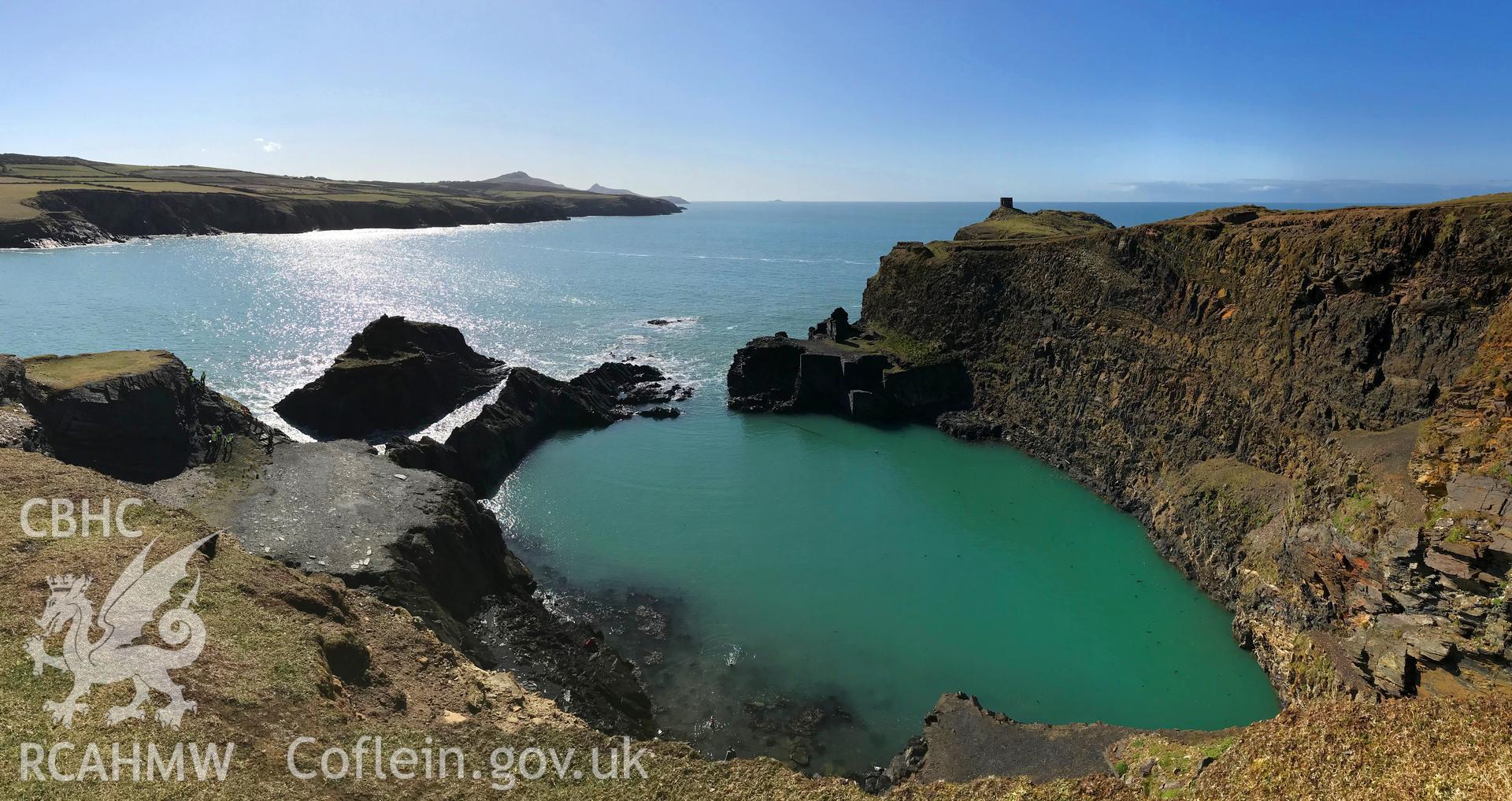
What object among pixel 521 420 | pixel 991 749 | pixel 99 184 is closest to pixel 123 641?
pixel 991 749

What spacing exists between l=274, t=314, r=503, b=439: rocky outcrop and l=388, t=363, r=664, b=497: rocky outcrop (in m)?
5.12

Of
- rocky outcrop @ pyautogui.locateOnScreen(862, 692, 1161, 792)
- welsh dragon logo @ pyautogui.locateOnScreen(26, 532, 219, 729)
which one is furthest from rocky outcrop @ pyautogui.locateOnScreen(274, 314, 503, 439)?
rocky outcrop @ pyautogui.locateOnScreen(862, 692, 1161, 792)

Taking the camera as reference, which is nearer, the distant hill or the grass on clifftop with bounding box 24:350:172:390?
the grass on clifftop with bounding box 24:350:172:390

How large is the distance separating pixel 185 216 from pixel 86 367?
139m

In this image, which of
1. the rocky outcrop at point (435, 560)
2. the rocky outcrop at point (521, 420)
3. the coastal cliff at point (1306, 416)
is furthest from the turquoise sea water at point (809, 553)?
the coastal cliff at point (1306, 416)

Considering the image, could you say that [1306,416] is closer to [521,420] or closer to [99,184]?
[521,420]

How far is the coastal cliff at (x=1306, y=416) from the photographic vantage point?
1894 cm

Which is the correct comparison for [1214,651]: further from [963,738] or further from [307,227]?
[307,227]

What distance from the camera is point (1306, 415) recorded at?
28.6 m

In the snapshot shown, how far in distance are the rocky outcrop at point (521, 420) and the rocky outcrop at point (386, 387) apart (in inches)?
202

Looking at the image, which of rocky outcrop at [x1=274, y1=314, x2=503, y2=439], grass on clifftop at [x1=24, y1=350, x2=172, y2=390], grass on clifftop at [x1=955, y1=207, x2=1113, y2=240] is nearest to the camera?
grass on clifftop at [x1=24, y1=350, x2=172, y2=390]

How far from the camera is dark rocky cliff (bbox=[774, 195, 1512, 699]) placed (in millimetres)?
18953

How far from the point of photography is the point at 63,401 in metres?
26.0

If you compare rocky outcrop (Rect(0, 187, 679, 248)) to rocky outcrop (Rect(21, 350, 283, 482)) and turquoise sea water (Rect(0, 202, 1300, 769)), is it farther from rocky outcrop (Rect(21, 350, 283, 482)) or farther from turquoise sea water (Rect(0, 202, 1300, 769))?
rocky outcrop (Rect(21, 350, 283, 482))
